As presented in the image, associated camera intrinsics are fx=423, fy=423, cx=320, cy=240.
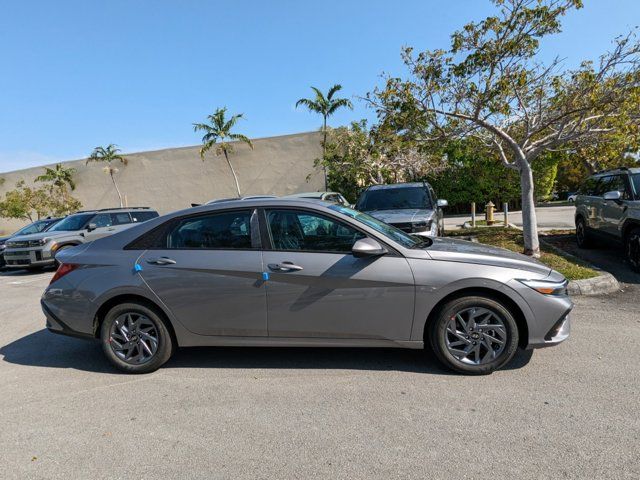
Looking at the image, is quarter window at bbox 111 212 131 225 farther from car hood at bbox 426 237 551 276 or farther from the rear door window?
car hood at bbox 426 237 551 276

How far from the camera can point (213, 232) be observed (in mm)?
4094

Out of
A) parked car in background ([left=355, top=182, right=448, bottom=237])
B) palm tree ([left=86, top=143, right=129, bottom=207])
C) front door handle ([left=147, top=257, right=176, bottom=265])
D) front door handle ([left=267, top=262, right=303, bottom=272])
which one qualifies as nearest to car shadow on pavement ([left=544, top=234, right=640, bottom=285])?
parked car in background ([left=355, top=182, right=448, bottom=237])

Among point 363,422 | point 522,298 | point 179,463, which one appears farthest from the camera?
point 522,298

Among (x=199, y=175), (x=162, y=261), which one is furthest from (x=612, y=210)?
(x=199, y=175)

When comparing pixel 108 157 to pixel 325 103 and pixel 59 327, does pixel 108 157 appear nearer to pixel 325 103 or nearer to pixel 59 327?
pixel 325 103

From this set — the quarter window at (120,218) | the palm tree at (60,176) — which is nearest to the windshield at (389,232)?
→ the quarter window at (120,218)

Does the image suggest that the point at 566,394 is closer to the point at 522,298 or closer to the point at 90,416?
the point at 522,298

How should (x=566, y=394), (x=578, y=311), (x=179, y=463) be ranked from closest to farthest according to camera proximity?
(x=179, y=463) → (x=566, y=394) → (x=578, y=311)

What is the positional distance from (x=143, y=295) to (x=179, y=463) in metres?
1.76

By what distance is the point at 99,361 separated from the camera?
4539mm

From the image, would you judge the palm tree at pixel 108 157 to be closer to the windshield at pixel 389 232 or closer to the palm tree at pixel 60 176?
the palm tree at pixel 60 176

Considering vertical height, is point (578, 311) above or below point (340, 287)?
below

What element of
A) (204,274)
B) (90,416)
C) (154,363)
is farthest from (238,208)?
(90,416)

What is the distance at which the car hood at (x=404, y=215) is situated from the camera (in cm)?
793
